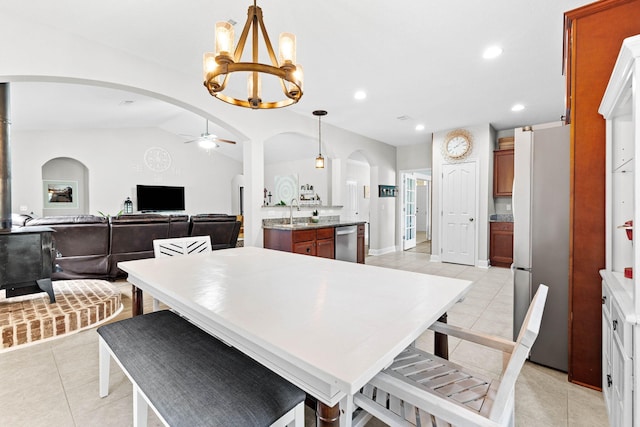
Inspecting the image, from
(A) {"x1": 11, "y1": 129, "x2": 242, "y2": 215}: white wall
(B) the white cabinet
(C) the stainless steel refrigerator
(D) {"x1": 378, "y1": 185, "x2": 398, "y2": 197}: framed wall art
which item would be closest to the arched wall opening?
(A) {"x1": 11, "y1": 129, "x2": 242, "y2": 215}: white wall

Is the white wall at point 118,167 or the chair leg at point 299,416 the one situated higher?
the white wall at point 118,167

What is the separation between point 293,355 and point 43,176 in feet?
29.5

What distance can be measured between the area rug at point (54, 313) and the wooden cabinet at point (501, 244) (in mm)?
5816

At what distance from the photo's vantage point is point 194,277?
157cm

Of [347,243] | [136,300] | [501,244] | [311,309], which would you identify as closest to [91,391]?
[136,300]

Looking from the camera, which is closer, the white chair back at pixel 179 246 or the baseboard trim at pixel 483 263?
the white chair back at pixel 179 246

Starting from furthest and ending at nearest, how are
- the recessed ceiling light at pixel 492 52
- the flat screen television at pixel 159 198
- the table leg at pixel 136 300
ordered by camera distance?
the flat screen television at pixel 159 198 → the recessed ceiling light at pixel 492 52 → the table leg at pixel 136 300

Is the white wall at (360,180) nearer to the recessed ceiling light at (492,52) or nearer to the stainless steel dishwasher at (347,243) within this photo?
the stainless steel dishwasher at (347,243)

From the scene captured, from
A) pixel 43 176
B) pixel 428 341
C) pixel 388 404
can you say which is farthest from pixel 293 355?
pixel 43 176

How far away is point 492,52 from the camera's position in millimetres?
2809

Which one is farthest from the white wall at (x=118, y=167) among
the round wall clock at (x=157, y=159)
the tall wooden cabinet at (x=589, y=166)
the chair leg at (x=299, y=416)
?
the tall wooden cabinet at (x=589, y=166)

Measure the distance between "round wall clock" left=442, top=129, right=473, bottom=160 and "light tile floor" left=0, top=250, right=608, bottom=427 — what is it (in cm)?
376

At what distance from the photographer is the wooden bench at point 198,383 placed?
3.02 feet

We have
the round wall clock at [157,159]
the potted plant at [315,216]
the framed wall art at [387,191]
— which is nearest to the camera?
the potted plant at [315,216]
